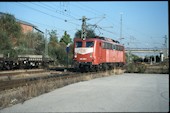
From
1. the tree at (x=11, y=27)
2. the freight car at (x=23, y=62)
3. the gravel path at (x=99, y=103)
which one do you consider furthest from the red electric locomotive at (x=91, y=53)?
the tree at (x=11, y=27)

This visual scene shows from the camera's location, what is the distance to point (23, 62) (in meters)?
34.9

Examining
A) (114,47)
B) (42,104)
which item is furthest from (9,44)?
(42,104)

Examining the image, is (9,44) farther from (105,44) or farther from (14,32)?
(105,44)

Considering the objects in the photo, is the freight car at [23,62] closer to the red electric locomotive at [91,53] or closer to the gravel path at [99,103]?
the red electric locomotive at [91,53]

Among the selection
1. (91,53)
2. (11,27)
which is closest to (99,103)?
(91,53)

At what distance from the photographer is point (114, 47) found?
33.0 m

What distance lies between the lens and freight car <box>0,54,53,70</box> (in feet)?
103

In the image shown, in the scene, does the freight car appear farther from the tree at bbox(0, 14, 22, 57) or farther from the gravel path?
the gravel path

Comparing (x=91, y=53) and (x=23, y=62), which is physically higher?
(x=91, y=53)

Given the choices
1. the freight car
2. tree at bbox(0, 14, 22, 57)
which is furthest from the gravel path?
tree at bbox(0, 14, 22, 57)

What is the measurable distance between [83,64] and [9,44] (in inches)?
832

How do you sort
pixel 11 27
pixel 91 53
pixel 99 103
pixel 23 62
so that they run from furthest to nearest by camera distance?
pixel 11 27 → pixel 23 62 → pixel 91 53 → pixel 99 103

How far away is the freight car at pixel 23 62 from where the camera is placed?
31413 mm

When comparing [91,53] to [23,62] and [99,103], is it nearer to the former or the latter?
[23,62]
